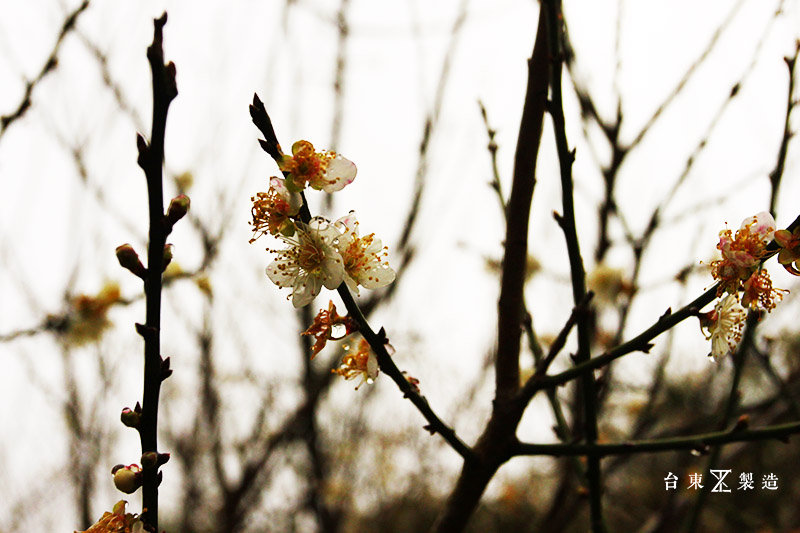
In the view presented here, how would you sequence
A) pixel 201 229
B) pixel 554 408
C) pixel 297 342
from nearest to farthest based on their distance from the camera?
pixel 554 408, pixel 201 229, pixel 297 342

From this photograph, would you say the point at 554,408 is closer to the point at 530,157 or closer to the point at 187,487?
the point at 530,157

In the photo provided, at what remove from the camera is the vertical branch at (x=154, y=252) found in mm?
638

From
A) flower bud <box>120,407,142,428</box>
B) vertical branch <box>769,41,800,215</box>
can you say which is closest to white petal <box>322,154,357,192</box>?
flower bud <box>120,407,142,428</box>

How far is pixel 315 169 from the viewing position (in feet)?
2.84

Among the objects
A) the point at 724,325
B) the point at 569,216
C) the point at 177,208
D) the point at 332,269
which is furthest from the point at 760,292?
the point at 177,208

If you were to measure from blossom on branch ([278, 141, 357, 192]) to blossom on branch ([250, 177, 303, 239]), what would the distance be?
0.02m

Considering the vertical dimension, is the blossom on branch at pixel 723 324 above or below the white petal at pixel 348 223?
below

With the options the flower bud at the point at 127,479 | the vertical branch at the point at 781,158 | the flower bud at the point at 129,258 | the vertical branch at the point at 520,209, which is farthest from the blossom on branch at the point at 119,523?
the vertical branch at the point at 781,158

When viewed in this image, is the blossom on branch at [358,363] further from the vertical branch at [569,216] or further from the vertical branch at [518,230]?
the vertical branch at [569,216]

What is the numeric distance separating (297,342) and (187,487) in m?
1.67

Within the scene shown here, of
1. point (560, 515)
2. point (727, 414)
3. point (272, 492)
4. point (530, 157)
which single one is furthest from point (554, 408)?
point (272, 492)

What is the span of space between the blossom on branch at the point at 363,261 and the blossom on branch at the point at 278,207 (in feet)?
0.44

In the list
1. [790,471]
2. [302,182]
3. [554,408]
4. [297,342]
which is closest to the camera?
[302,182]

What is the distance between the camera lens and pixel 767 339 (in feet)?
6.24
